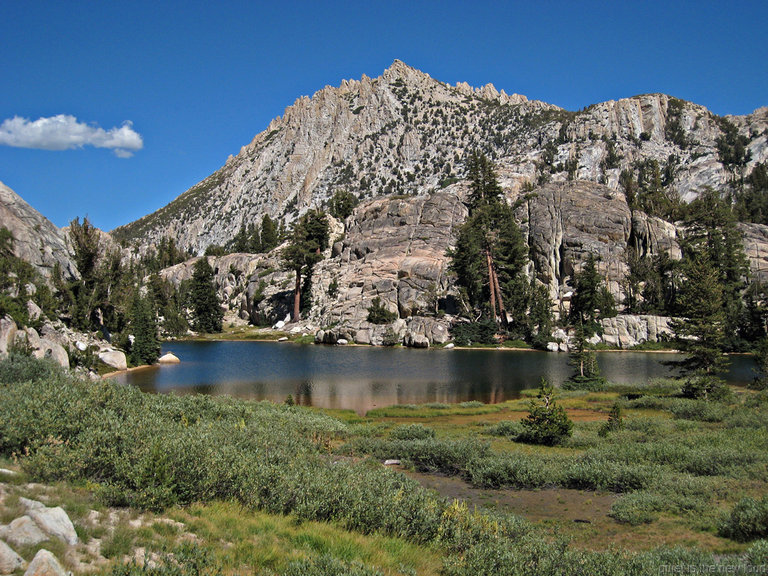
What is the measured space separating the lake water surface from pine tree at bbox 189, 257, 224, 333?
25383 mm

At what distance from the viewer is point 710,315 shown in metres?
32.1

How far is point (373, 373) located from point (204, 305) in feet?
191

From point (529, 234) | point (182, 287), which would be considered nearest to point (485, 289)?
point (529, 234)

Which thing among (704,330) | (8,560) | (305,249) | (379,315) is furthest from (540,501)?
(305,249)

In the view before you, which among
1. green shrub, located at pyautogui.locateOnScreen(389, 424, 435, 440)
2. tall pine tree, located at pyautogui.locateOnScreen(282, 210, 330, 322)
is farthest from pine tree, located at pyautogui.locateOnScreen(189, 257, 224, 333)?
green shrub, located at pyautogui.locateOnScreen(389, 424, 435, 440)

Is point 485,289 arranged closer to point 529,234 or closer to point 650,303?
point 529,234

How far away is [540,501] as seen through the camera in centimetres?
1395

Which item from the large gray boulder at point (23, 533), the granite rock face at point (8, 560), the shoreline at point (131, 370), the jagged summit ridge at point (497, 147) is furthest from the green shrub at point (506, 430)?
the jagged summit ridge at point (497, 147)

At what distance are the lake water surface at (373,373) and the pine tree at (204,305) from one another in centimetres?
2538

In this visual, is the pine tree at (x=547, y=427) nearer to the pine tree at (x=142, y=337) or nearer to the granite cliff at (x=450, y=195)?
the pine tree at (x=142, y=337)

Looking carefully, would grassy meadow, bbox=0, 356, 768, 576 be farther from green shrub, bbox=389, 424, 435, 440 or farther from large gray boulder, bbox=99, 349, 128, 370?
large gray boulder, bbox=99, 349, 128, 370

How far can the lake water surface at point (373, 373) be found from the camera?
3825 cm

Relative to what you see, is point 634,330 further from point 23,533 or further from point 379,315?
point 23,533

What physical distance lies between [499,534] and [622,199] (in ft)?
341
